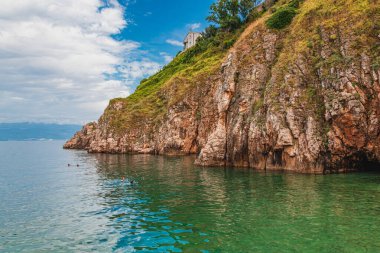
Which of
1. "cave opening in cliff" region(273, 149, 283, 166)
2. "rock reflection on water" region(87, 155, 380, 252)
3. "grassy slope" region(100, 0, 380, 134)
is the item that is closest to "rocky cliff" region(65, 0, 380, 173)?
"cave opening in cliff" region(273, 149, 283, 166)

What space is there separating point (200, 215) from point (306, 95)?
113 feet

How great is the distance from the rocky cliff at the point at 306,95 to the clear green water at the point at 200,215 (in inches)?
198

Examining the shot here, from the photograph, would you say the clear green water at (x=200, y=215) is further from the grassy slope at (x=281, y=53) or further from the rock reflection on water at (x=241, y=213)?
the grassy slope at (x=281, y=53)

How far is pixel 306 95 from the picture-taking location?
52.1m

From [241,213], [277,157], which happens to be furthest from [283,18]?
[241,213]

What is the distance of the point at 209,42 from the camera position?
125125 millimetres

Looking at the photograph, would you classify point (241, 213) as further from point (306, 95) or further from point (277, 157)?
point (306, 95)

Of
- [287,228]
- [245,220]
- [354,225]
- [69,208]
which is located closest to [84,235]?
[69,208]

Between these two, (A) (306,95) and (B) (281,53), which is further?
(B) (281,53)

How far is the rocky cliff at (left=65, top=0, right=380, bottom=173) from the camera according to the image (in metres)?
46.4

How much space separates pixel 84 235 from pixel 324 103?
137 feet

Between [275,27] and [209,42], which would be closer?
[275,27]

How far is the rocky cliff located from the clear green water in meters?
5.03

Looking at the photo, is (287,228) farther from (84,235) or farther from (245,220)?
(84,235)
